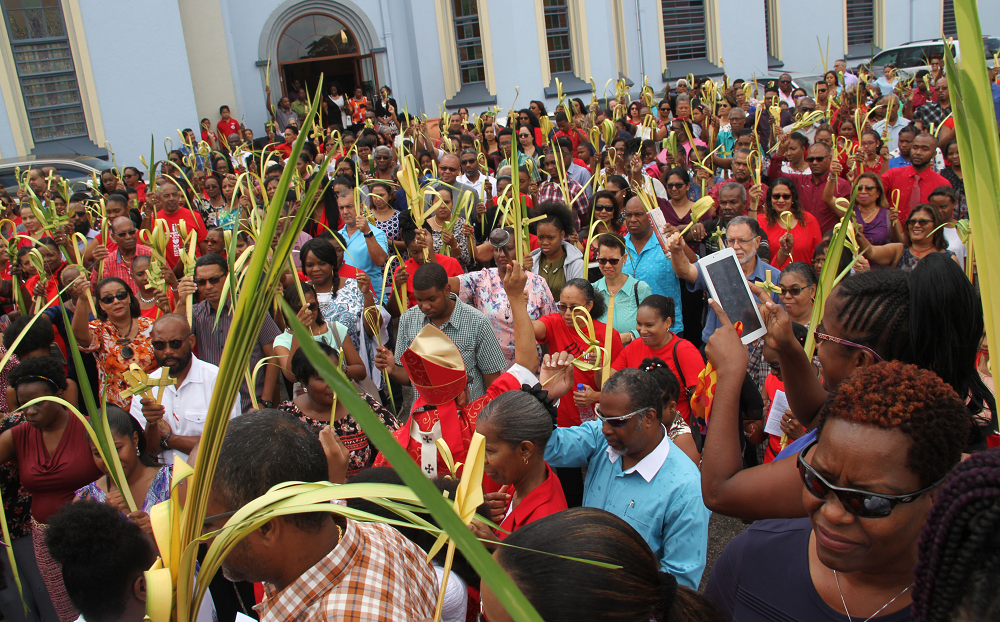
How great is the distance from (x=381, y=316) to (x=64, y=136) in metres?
14.3

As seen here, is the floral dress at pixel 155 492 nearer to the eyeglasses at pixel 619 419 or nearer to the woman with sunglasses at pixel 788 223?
the eyeglasses at pixel 619 419

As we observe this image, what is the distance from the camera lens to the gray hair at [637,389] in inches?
103

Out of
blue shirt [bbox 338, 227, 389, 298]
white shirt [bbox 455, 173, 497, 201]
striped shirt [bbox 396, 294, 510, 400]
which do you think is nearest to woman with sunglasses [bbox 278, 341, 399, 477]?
striped shirt [bbox 396, 294, 510, 400]

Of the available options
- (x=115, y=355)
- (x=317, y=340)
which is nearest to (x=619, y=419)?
(x=317, y=340)

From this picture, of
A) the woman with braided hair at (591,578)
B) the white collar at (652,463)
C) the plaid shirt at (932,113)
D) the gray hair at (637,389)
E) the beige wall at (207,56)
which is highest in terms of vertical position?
the beige wall at (207,56)

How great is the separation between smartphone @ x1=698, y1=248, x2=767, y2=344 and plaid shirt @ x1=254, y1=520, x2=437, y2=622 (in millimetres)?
1509

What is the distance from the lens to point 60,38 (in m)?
15.0

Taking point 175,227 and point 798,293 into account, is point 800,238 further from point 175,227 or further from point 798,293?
point 175,227

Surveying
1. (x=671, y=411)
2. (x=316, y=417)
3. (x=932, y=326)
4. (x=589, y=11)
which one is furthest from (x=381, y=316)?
(x=589, y=11)

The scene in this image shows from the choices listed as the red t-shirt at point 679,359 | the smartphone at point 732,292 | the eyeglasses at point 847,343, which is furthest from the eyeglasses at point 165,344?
the eyeglasses at point 847,343

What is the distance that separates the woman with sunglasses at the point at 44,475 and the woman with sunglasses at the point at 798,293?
3.50 meters

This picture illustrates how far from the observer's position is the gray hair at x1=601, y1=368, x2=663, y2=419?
2.61 metres

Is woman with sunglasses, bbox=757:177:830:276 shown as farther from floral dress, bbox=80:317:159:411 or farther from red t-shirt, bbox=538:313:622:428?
floral dress, bbox=80:317:159:411

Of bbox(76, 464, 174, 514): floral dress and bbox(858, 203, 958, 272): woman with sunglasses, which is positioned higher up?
bbox(858, 203, 958, 272): woman with sunglasses
